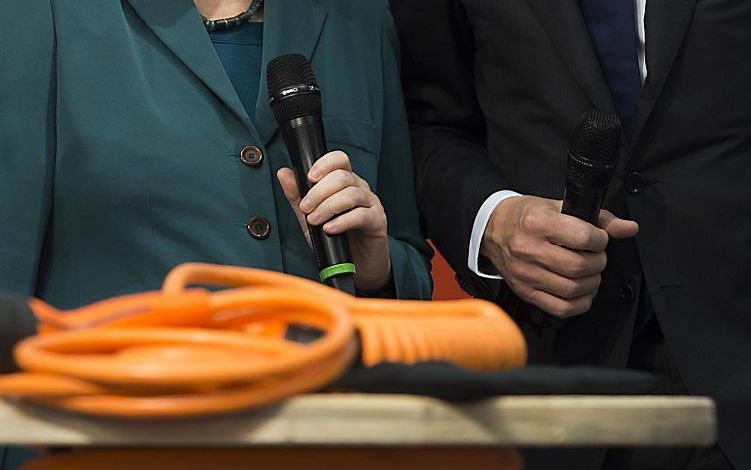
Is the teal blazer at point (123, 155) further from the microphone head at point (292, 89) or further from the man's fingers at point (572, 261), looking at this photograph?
the man's fingers at point (572, 261)

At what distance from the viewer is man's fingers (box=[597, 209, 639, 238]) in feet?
5.26

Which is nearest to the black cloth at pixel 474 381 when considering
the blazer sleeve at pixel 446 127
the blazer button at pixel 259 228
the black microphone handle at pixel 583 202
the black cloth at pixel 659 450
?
the black microphone handle at pixel 583 202

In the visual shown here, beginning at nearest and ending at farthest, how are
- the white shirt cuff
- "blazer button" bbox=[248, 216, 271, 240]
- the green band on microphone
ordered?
the green band on microphone
"blazer button" bbox=[248, 216, 271, 240]
the white shirt cuff

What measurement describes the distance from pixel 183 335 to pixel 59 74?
855 millimetres

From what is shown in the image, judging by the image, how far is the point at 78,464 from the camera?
30.0 inches

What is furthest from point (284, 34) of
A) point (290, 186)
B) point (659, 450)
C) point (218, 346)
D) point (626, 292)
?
point (218, 346)

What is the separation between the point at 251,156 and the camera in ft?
5.05

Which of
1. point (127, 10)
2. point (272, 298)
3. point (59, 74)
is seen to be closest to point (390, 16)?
point (127, 10)

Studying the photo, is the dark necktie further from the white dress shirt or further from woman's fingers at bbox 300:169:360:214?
woman's fingers at bbox 300:169:360:214

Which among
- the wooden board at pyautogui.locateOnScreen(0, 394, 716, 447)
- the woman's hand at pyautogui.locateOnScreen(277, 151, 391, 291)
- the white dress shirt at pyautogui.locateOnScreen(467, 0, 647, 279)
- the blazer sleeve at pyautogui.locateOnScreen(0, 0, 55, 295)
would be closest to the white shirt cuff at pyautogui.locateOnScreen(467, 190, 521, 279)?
the white dress shirt at pyautogui.locateOnScreen(467, 0, 647, 279)

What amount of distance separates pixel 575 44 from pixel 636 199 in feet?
0.79

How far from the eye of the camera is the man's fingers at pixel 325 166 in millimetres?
1354

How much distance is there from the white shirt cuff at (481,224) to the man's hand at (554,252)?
0.19 feet

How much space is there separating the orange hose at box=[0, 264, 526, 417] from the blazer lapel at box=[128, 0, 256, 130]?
73 centimetres
